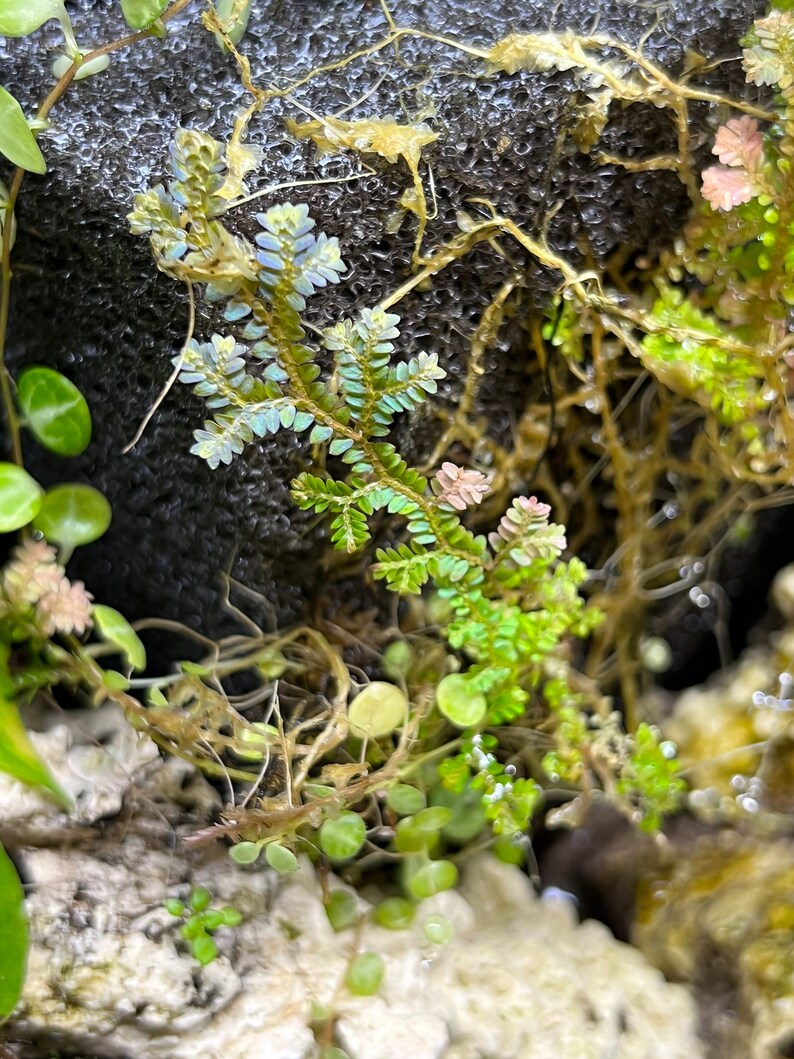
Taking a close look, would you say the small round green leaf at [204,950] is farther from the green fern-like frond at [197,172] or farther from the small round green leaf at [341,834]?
the green fern-like frond at [197,172]

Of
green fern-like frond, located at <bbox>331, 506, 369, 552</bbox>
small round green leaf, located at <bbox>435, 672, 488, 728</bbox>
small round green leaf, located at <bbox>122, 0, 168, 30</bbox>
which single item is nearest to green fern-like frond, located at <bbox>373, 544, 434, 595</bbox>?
green fern-like frond, located at <bbox>331, 506, 369, 552</bbox>

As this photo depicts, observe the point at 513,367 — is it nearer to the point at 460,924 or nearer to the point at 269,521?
the point at 269,521

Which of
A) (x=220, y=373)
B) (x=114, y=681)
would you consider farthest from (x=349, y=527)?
(x=114, y=681)

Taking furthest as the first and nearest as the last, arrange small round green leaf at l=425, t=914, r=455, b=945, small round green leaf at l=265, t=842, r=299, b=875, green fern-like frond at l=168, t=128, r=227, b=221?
small round green leaf at l=425, t=914, r=455, b=945
small round green leaf at l=265, t=842, r=299, b=875
green fern-like frond at l=168, t=128, r=227, b=221

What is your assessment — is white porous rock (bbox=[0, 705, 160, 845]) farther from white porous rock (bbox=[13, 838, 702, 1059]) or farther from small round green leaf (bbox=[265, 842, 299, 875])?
small round green leaf (bbox=[265, 842, 299, 875])

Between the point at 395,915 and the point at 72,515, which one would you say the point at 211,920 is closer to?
the point at 395,915

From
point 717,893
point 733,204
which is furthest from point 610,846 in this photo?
point 733,204
